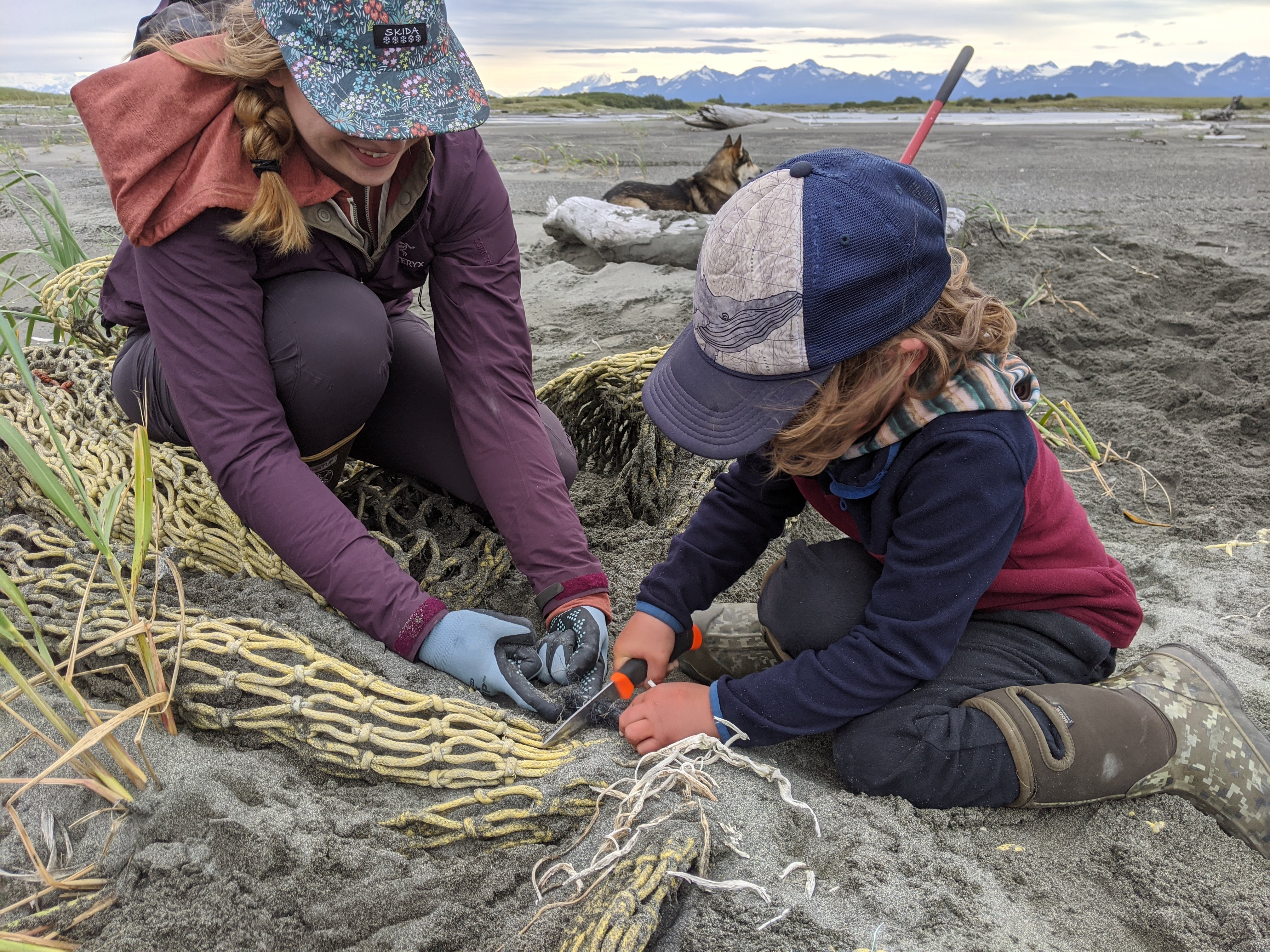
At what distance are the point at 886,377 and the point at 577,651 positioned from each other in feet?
2.65

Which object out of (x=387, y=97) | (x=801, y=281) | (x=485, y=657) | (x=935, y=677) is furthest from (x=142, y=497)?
(x=935, y=677)

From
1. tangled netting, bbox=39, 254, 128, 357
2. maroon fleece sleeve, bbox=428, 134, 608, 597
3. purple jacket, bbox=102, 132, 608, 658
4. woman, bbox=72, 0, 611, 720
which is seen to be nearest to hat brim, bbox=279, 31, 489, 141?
woman, bbox=72, 0, 611, 720

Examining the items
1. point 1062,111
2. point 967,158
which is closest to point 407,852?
point 967,158

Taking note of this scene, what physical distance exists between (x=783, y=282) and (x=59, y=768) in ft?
4.22

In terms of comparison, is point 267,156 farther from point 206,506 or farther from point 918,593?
point 918,593

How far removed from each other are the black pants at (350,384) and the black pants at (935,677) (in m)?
0.73

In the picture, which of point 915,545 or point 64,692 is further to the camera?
point 915,545

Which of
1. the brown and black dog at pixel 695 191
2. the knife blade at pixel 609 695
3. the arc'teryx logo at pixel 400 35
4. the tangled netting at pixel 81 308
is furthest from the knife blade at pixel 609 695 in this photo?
the brown and black dog at pixel 695 191

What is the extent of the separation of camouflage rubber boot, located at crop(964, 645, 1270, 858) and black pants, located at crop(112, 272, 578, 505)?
3.91 ft

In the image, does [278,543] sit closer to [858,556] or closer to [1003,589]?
[858,556]

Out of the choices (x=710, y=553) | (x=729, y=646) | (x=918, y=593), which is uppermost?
(x=918, y=593)

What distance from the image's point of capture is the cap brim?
133cm

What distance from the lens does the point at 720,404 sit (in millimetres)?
1380

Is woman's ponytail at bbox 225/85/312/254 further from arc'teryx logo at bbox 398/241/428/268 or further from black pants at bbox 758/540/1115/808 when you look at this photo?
black pants at bbox 758/540/1115/808
